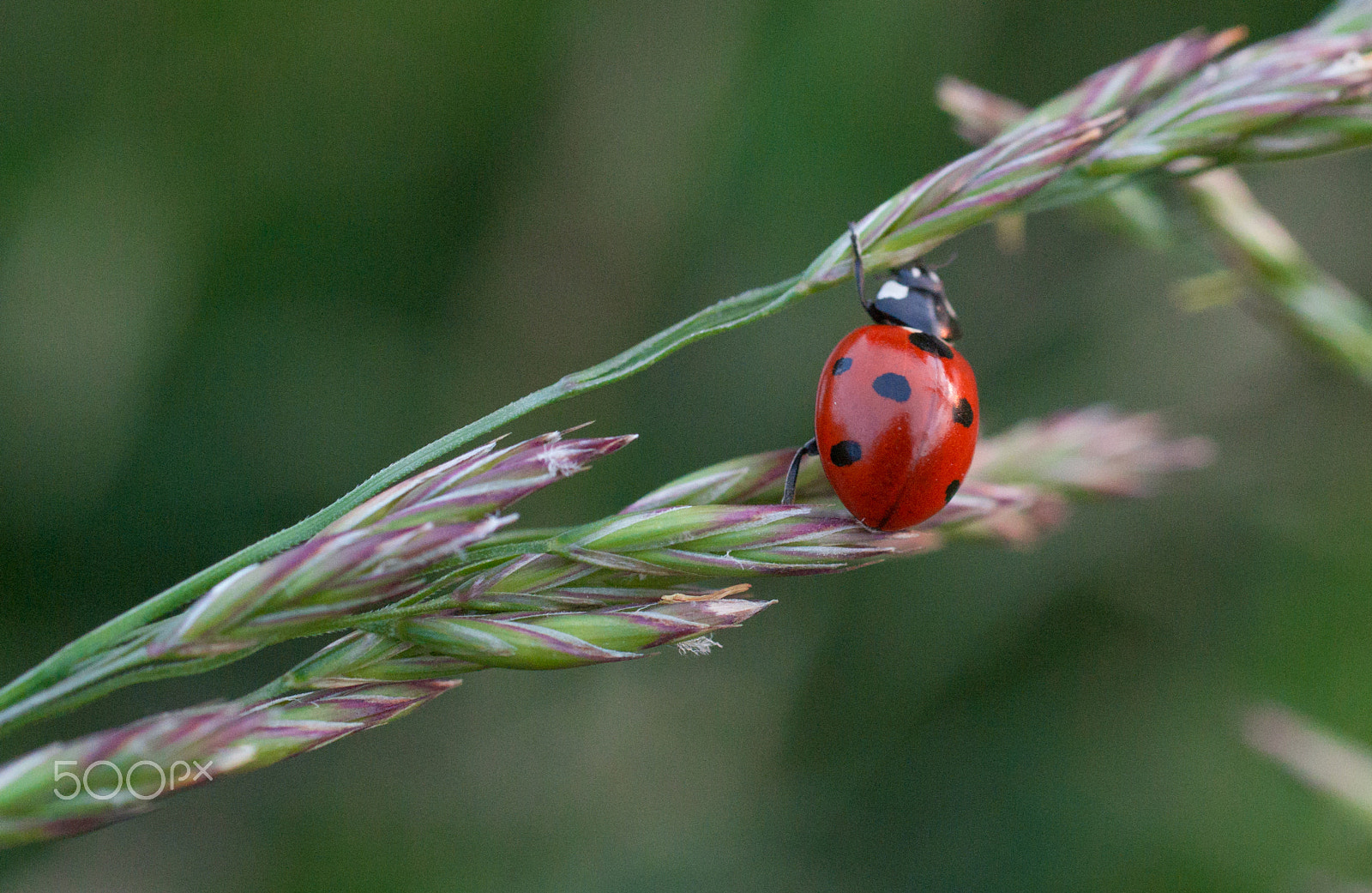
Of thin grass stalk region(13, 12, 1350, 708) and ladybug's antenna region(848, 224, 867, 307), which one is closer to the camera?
thin grass stalk region(13, 12, 1350, 708)

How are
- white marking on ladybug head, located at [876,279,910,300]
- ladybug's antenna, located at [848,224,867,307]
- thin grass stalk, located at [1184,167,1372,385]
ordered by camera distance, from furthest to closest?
white marking on ladybug head, located at [876,279,910,300] → thin grass stalk, located at [1184,167,1372,385] → ladybug's antenna, located at [848,224,867,307]

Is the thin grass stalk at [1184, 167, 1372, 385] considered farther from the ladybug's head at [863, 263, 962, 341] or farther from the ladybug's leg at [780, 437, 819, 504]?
the ladybug's leg at [780, 437, 819, 504]

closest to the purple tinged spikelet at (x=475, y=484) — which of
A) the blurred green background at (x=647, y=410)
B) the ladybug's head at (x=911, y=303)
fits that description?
the ladybug's head at (x=911, y=303)

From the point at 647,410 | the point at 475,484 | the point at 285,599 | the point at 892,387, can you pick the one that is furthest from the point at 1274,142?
the point at 647,410

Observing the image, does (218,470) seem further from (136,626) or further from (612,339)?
(136,626)

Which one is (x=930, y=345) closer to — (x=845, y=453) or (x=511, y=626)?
(x=845, y=453)

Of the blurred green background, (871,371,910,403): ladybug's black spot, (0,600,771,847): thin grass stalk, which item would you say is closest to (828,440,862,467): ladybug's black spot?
(871,371,910,403): ladybug's black spot

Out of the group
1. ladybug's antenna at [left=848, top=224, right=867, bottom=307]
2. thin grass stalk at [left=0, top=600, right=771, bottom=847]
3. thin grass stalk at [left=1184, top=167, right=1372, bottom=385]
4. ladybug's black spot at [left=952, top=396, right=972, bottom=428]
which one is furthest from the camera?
thin grass stalk at [left=1184, top=167, right=1372, bottom=385]
